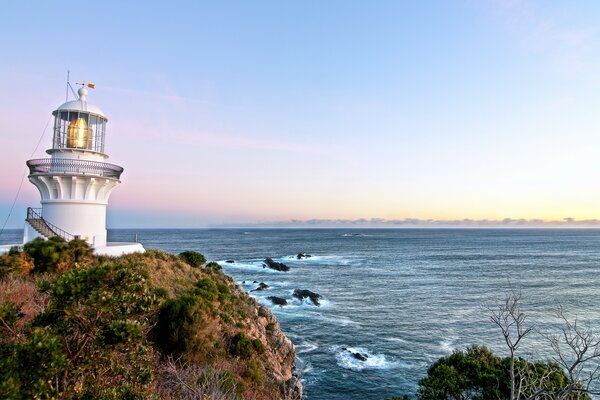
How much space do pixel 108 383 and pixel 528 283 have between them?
5498cm

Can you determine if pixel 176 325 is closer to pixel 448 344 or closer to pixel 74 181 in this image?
pixel 74 181

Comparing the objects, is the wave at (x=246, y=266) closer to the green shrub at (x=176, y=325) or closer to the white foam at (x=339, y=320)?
the white foam at (x=339, y=320)

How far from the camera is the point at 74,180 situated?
19266 millimetres

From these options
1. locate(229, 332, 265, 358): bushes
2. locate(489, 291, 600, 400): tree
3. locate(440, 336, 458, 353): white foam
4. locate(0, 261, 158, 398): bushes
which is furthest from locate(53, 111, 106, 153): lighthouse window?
locate(440, 336, 458, 353): white foam

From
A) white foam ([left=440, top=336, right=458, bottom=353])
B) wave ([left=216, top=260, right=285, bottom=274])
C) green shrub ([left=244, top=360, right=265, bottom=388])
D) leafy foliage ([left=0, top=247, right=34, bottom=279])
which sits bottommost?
wave ([left=216, top=260, right=285, bottom=274])

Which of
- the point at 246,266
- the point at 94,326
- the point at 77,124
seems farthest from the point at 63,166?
the point at 246,266

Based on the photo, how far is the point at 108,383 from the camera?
6.65m

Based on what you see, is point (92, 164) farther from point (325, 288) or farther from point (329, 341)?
point (325, 288)

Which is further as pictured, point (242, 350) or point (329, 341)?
point (329, 341)

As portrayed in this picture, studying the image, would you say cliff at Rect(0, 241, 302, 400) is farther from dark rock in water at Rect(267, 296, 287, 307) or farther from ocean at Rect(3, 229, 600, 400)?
dark rock in water at Rect(267, 296, 287, 307)

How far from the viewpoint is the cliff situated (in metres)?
5.86

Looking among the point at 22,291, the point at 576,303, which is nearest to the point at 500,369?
the point at 22,291

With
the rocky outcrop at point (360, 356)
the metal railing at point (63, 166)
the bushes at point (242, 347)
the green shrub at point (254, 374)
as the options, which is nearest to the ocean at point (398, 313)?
the rocky outcrop at point (360, 356)

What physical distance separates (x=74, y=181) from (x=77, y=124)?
3.24 metres
